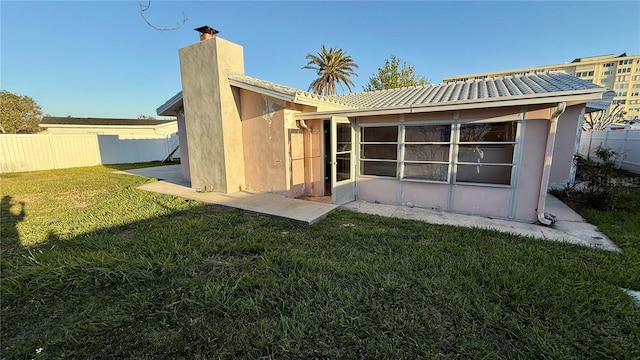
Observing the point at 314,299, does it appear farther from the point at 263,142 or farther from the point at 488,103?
the point at 263,142

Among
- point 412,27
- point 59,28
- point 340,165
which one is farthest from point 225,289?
point 412,27

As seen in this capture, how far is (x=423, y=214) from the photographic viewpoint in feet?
19.6

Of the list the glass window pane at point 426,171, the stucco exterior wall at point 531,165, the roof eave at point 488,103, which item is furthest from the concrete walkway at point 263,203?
the stucco exterior wall at point 531,165

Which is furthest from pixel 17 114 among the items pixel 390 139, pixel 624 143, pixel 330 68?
pixel 624 143

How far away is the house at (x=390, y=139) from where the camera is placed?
5238 millimetres

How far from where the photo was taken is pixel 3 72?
693 cm

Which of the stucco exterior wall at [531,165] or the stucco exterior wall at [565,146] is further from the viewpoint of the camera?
the stucco exterior wall at [565,146]

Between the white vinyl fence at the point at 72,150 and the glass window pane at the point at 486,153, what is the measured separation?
2079cm

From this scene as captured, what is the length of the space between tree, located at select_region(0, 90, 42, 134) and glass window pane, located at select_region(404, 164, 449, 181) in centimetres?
3428

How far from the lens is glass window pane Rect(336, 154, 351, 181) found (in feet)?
22.9

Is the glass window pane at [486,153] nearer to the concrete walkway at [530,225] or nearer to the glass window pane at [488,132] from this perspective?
the glass window pane at [488,132]

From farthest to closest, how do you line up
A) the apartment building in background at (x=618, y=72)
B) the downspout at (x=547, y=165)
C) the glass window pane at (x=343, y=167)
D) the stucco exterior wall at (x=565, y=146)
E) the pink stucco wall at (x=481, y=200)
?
the apartment building in background at (x=618, y=72), the stucco exterior wall at (x=565, y=146), the glass window pane at (x=343, y=167), the pink stucco wall at (x=481, y=200), the downspout at (x=547, y=165)

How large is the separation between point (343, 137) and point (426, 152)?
2.20 metres

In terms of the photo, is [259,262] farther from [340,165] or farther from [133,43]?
[133,43]
